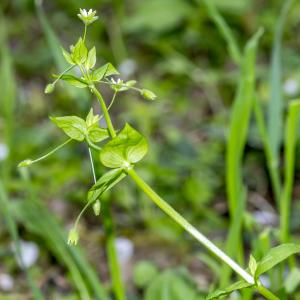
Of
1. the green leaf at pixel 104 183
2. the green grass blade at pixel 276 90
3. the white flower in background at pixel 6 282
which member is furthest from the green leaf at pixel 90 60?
the white flower in background at pixel 6 282

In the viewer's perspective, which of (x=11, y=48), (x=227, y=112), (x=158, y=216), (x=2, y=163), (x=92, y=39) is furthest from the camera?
(x=11, y=48)

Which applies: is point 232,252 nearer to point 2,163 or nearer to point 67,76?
point 67,76

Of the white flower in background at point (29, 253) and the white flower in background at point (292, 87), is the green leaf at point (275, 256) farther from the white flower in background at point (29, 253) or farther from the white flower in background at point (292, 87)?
the white flower in background at point (292, 87)

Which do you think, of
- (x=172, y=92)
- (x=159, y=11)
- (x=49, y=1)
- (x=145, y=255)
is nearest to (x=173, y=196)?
(x=145, y=255)

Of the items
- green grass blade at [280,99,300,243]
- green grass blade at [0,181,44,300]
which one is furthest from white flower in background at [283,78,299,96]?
green grass blade at [0,181,44,300]

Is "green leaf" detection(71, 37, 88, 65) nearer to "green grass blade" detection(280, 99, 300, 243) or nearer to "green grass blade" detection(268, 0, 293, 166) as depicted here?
"green grass blade" detection(280, 99, 300, 243)
